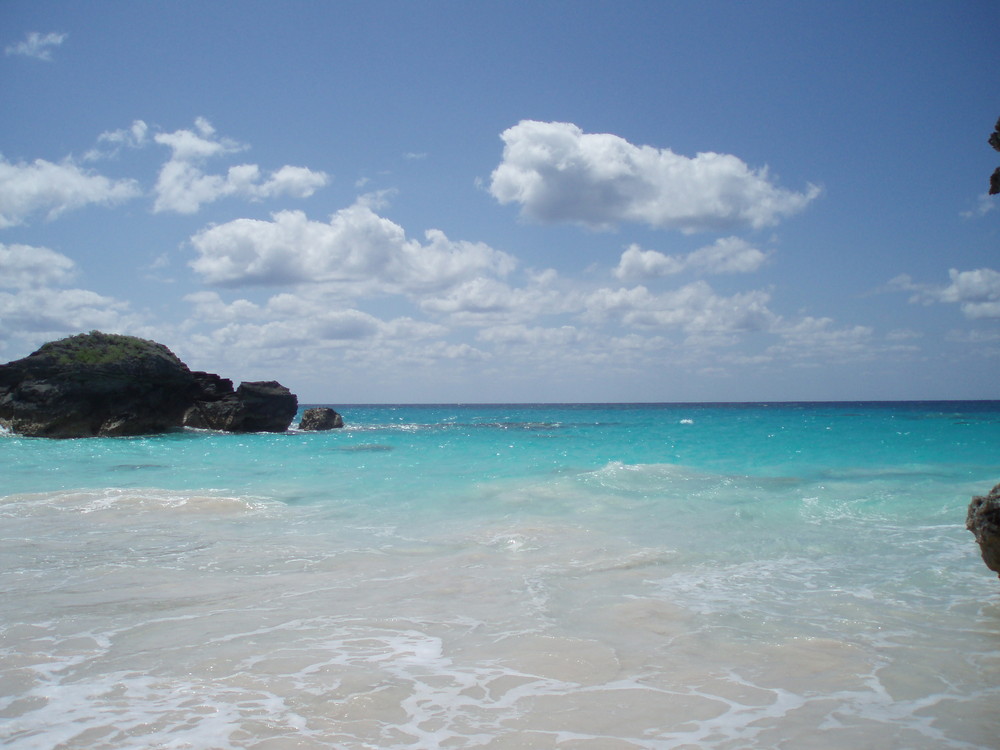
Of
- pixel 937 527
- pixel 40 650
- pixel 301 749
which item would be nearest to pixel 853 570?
pixel 937 527

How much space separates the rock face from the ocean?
24.3 meters

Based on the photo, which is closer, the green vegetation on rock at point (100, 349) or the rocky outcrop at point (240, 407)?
the green vegetation on rock at point (100, 349)

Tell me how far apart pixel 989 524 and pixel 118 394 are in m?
39.4

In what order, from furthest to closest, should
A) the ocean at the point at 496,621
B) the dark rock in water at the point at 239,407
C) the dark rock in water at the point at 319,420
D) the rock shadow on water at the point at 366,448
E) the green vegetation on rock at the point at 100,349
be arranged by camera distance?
the dark rock in water at the point at 319,420 → the dark rock in water at the point at 239,407 → the green vegetation on rock at the point at 100,349 → the rock shadow on water at the point at 366,448 → the ocean at the point at 496,621

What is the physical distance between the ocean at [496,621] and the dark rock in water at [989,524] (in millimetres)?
709

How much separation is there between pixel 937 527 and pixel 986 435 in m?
28.5

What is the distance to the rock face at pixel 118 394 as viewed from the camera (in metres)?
33.5

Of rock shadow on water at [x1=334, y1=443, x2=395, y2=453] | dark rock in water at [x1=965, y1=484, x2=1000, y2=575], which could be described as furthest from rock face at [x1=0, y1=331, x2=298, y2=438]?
dark rock in water at [x1=965, y1=484, x2=1000, y2=575]

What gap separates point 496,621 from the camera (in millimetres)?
5836

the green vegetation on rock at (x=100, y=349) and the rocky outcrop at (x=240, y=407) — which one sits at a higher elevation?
the green vegetation on rock at (x=100, y=349)

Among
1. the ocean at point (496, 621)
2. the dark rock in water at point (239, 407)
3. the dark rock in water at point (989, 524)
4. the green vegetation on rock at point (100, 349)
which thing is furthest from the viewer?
the dark rock in water at point (239, 407)

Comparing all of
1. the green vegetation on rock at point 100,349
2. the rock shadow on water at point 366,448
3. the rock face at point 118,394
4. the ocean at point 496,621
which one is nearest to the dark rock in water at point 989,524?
the ocean at point 496,621

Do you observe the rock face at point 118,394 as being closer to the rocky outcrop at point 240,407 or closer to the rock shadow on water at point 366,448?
the rocky outcrop at point 240,407

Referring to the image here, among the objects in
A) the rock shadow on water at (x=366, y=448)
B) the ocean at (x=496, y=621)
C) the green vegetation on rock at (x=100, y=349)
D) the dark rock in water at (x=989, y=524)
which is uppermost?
the green vegetation on rock at (x=100, y=349)
